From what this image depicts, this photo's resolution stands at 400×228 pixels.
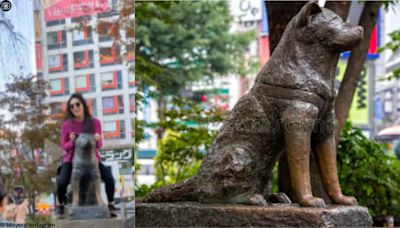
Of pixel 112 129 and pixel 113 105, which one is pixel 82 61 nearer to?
pixel 113 105

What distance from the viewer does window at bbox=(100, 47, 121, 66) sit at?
15.8 feet

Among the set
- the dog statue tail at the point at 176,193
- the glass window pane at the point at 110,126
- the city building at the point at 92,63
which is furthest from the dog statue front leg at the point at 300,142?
the glass window pane at the point at 110,126

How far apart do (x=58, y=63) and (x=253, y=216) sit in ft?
5.97

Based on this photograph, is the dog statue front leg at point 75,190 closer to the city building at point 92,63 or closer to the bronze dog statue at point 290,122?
the city building at point 92,63

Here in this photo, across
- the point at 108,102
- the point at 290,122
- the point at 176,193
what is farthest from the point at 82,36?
the point at 176,193

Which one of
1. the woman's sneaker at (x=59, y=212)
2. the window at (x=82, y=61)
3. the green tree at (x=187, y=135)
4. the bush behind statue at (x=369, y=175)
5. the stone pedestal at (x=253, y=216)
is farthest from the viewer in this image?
the green tree at (x=187, y=135)

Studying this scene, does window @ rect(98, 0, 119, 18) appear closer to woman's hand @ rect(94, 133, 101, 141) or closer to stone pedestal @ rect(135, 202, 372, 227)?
woman's hand @ rect(94, 133, 101, 141)

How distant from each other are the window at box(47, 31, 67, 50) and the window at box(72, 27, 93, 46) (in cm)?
7

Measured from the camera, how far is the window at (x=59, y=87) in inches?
188

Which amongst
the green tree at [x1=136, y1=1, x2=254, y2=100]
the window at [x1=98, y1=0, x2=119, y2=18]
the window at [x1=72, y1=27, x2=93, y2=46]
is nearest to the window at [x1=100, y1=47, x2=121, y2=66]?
the window at [x1=72, y1=27, x2=93, y2=46]

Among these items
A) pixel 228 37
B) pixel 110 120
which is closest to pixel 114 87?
pixel 110 120

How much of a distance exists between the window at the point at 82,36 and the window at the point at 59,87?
0.28 meters

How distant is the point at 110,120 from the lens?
476 cm

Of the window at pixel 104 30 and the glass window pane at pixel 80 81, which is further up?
the window at pixel 104 30
